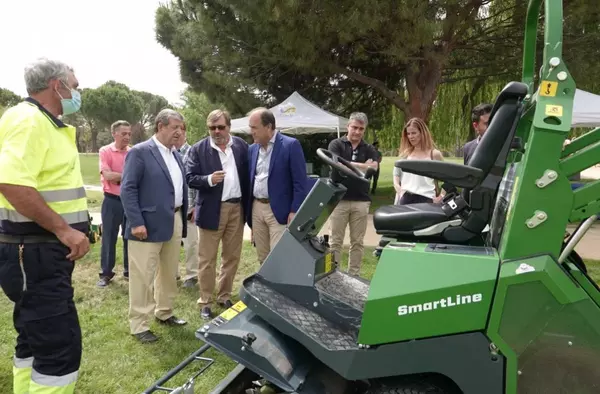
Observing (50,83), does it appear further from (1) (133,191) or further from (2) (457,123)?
(2) (457,123)

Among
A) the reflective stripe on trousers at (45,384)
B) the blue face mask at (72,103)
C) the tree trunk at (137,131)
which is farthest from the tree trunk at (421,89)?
the reflective stripe on trousers at (45,384)

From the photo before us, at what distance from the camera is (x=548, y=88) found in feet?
5.83

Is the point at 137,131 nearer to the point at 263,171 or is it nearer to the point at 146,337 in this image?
the point at 263,171

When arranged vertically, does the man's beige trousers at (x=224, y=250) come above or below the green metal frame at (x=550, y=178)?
below

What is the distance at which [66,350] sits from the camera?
2.38 metres

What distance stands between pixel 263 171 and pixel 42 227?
226 cm

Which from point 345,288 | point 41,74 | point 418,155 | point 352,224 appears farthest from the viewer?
point 352,224

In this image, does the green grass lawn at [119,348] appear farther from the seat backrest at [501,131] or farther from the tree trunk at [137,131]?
the tree trunk at [137,131]

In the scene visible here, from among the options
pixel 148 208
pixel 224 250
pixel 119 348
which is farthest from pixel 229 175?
pixel 119 348

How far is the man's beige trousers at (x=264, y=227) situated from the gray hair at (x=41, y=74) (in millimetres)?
2249

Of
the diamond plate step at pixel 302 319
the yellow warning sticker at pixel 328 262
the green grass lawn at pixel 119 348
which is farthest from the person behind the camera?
the green grass lawn at pixel 119 348

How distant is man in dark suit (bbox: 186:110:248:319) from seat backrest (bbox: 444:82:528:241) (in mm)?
2562

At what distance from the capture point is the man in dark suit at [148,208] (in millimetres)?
3740

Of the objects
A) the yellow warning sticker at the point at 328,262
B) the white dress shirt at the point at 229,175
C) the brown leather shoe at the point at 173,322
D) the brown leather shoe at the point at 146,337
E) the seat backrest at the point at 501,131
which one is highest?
the seat backrest at the point at 501,131
